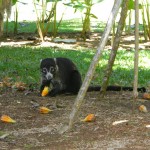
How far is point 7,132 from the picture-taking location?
15.8 feet

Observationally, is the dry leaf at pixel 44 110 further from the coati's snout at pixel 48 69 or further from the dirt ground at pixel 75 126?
the coati's snout at pixel 48 69

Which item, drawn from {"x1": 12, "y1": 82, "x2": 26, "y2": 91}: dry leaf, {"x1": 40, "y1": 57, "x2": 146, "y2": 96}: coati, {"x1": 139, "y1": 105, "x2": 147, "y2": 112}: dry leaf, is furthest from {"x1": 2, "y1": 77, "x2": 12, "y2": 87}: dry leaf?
{"x1": 139, "y1": 105, "x2": 147, "y2": 112}: dry leaf

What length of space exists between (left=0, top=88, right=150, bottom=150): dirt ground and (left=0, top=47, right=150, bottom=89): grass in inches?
68.3

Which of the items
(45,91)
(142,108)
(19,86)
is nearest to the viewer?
(142,108)

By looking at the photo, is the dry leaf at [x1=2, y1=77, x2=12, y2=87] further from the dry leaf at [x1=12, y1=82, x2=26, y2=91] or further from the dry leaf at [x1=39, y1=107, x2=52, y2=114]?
the dry leaf at [x1=39, y1=107, x2=52, y2=114]

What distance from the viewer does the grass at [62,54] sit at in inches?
324

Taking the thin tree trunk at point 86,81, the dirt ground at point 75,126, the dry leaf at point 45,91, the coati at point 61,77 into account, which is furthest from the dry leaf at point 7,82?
the thin tree trunk at point 86,81

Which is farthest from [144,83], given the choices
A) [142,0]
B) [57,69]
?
[142,0]

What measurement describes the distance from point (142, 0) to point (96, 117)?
7.60 meters

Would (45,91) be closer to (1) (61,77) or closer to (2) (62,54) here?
(1) (61,77)

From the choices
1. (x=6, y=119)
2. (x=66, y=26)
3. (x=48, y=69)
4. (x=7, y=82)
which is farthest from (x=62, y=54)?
(x=66, y=26)

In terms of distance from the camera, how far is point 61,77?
7.02m

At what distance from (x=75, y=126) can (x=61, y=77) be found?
2.09 metres

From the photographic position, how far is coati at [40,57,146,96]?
677 centimetres
